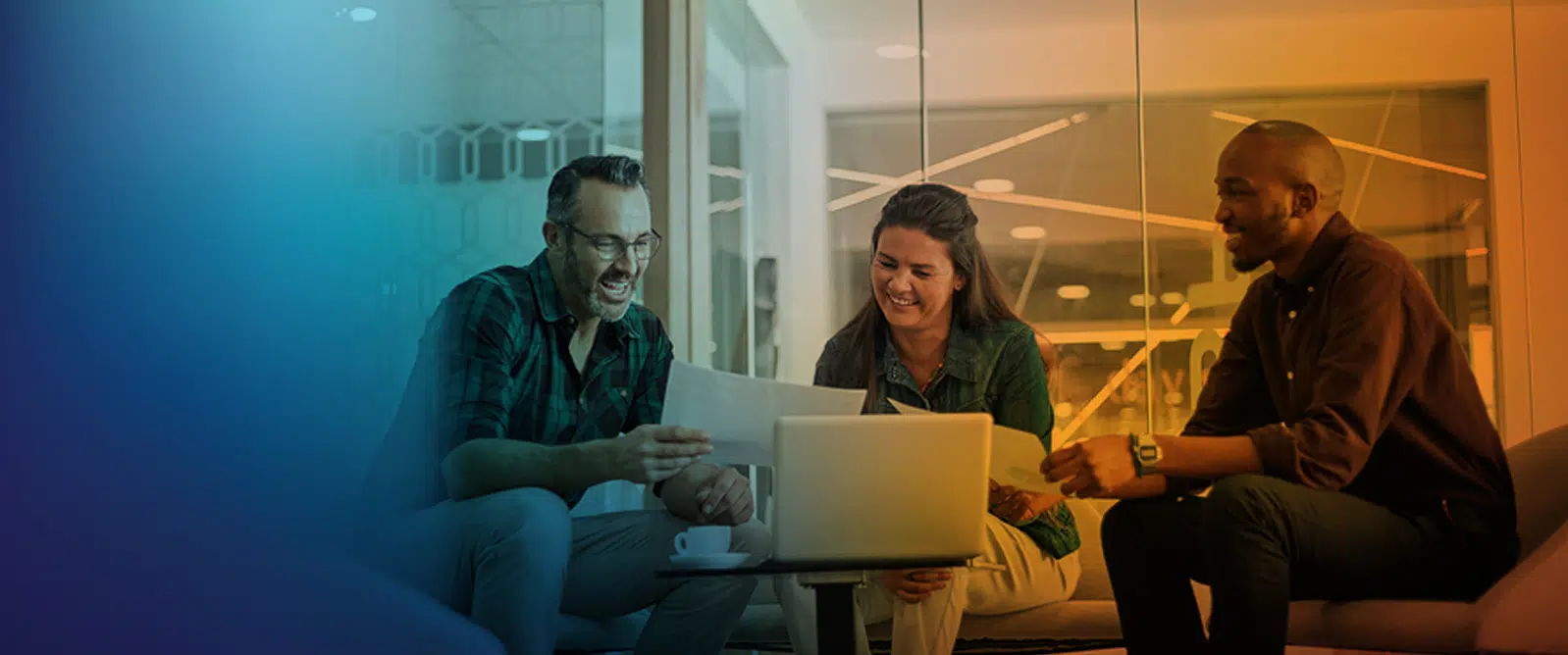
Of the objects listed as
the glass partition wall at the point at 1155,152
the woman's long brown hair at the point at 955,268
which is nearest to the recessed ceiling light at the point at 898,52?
the glass partition wall at the point at 1155,152

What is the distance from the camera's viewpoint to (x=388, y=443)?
3418 millimetres

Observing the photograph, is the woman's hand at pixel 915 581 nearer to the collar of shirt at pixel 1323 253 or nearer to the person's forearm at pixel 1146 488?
the person's forearm at pixel 1146 488

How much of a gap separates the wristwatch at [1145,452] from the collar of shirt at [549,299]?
3.90ft

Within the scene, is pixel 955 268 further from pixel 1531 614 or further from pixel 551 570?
pixel 1531 614

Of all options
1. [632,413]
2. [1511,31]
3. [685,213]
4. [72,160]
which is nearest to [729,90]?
[685,213]

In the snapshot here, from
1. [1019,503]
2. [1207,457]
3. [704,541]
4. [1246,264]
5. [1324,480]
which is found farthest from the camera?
[1246,264]

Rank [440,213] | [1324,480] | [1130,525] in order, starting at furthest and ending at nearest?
[440,213] < [1130,525] < [1324,480]

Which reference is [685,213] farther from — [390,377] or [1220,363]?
[1220,363]

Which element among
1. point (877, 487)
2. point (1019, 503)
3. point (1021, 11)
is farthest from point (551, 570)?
point (1021, 11)

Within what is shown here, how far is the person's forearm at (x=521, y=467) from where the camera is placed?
3.14 metres

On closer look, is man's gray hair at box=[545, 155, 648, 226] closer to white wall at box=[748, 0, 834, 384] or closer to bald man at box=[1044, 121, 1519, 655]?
white wall at box=[748, 0, 834, 384]

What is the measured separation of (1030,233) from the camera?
138 inches

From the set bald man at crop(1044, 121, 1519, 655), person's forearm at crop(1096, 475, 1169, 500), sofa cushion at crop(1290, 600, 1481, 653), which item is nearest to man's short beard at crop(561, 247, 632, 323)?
bald man at crop(1044, 121, 1519, 655)

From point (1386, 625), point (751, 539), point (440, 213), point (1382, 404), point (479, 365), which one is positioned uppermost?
point (440, 213)
